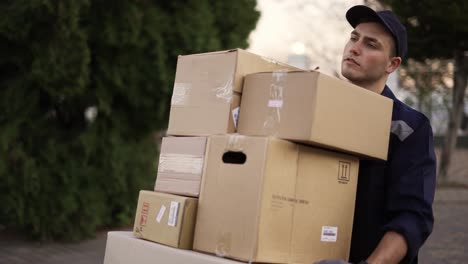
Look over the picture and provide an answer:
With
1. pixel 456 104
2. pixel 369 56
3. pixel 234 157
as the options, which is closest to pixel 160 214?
pixel 234 157

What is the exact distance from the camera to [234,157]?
230 cm

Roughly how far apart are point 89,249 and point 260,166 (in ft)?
15.3

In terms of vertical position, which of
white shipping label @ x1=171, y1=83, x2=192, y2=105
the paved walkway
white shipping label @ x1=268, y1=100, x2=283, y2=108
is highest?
white shipping label @ x1=171, y1=83, x2=192, y2=105

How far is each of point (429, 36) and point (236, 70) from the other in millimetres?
9094

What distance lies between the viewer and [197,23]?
6777 millimetres

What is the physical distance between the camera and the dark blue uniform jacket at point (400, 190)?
7.11 feet

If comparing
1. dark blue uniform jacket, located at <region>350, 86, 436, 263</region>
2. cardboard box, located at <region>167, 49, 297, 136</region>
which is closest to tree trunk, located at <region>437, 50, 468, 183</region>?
dark blue uniform jacket, located at <region>350, 86, 436, 263</region>

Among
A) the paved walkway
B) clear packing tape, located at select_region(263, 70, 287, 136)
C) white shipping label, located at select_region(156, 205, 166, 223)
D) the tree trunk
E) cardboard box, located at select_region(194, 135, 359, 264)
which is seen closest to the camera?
cardboard box, located at select_region(194, 135, 359, 264)

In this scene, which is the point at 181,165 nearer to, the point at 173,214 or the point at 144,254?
the point at 173,214

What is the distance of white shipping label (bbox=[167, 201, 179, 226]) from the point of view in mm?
2308

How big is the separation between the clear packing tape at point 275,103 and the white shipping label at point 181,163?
0.98 ft

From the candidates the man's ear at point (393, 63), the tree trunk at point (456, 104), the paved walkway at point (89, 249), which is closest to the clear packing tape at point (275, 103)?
the man's ear at point (393, 63)

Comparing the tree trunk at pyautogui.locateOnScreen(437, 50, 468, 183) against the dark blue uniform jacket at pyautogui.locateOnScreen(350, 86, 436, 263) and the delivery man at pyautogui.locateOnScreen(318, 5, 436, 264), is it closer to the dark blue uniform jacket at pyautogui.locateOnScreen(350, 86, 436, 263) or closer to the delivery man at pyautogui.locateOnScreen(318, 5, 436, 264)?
the delivery man at pyautogui.locateOnScreen(318, 5, 436, 264)

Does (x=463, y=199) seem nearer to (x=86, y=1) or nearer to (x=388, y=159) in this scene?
(x=86, y=1)
